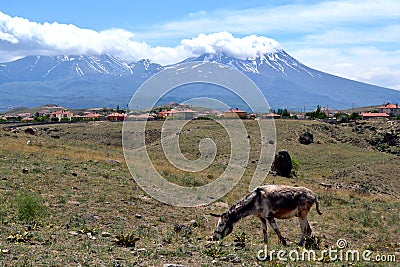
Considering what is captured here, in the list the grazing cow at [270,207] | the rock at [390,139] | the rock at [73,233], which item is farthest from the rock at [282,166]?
the rock at [390,139]

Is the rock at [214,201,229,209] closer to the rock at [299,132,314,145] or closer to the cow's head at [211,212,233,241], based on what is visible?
the cow's head at [211,212,233,241]

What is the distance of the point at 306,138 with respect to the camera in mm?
82125

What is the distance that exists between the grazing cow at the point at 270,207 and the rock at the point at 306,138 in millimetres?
68524

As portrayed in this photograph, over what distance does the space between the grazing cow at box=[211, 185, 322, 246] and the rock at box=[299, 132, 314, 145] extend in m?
68.5

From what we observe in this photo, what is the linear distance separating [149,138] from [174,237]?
6932cm

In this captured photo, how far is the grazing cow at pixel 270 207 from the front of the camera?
1466cm

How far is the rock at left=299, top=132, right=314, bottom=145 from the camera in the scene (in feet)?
268

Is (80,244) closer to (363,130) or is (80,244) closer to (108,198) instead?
(108,198)

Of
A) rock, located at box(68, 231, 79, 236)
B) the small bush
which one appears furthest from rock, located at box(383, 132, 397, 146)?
rock, located at box(68, 231, 79, 236)

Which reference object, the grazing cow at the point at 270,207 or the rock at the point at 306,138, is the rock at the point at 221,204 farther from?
the rock at the point at 306,138

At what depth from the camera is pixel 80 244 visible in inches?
485

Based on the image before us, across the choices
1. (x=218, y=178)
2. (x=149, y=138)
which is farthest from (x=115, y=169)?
(x=149, y=138)

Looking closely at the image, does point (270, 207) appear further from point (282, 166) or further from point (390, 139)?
point (390, 139)

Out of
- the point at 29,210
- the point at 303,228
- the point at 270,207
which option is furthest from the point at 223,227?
the point at 29,210
